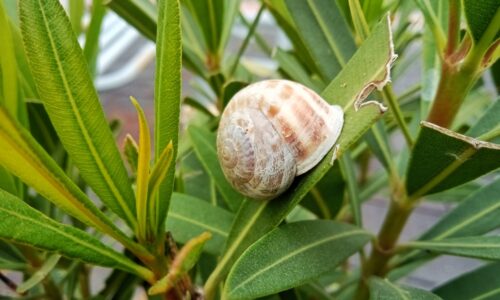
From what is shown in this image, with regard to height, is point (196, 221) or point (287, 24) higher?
point (287, 24)

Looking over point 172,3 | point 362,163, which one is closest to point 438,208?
point 362,163

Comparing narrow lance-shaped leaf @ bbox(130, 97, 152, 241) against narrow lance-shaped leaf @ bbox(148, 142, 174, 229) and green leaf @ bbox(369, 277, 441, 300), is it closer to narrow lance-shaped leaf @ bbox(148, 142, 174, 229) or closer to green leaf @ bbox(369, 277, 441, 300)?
narrow lance-shaped leaf @ bbox(148, 142, 174, 229)

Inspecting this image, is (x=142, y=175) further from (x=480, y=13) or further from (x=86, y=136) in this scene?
(x=480, y=13)

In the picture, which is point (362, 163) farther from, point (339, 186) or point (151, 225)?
point (151, 225)

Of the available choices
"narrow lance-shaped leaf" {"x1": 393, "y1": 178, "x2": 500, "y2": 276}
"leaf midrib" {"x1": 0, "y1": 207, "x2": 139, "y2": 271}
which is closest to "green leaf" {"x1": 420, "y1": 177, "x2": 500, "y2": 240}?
"narrow lance-shaped leaf" {"x1": 393, "y1": 178, "x2": 500, "y2": 276}

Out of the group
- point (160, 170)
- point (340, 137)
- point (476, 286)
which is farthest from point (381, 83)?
point (476, 286)
